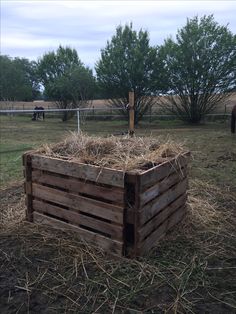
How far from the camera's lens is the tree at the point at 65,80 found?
81.1 ft

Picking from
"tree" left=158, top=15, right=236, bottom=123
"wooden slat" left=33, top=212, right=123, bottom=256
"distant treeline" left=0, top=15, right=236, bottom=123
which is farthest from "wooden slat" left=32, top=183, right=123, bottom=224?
"tree" left=158, top=15, right=236, bottom=123

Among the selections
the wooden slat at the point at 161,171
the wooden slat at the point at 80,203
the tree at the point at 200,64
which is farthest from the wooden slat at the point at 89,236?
the tree at the point at 200,64

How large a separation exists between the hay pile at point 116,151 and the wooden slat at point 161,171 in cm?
6

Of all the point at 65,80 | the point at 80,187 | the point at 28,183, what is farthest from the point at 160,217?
the point at 65,80

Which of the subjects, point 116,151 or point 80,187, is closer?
point 80,187

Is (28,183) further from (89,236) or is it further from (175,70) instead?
(175,70)

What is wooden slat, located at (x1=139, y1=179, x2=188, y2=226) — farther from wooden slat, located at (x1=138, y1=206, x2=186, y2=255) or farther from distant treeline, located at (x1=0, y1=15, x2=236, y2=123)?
distant treeline, located at (x1=0, y1=15, x2=236, y2=123)

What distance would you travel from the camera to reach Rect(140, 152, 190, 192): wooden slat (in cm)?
285

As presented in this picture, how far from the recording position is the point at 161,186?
3158 millimetres

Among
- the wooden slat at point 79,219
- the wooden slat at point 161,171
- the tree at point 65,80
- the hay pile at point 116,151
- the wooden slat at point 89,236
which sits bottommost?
the wooden slat at point 89,236

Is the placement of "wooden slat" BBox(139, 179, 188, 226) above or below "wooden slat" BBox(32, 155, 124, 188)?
below

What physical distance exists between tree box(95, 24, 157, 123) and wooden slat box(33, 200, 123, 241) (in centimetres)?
1595

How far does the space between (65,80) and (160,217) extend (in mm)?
23328

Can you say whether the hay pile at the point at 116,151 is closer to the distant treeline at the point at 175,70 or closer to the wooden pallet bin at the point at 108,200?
the wooden pallet bin at the point at 108,200
